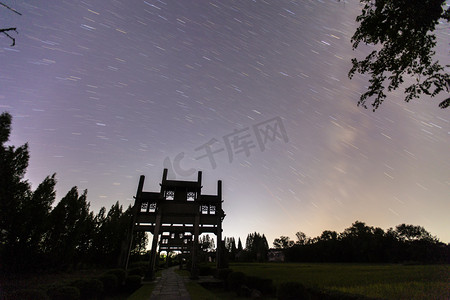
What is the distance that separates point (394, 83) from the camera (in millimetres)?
8656

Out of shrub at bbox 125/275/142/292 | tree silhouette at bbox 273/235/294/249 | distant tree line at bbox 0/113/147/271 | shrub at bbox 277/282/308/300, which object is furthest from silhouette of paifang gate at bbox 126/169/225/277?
tree silhouette at bbox 273/235/294/249

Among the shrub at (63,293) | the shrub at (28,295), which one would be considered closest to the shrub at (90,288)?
the shrub at (63,293)

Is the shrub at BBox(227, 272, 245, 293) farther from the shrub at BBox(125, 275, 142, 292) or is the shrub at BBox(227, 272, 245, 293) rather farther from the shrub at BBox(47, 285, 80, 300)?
the shrub at BBox(47, 285, 80, 300)

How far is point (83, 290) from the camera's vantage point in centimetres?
1109

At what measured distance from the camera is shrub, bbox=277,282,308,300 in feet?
30.7

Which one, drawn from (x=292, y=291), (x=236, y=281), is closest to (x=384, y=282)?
(x=292, y=291)

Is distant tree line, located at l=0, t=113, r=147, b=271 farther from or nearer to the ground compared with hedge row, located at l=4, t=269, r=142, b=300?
farther from the ground

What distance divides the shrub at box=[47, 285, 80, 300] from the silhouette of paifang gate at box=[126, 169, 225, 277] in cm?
1517

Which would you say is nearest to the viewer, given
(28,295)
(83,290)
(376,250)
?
(28,295)

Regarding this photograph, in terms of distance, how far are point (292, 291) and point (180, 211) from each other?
59.1ft

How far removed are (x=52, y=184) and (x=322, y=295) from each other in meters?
32.2

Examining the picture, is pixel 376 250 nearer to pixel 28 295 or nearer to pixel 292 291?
pixel 292 291

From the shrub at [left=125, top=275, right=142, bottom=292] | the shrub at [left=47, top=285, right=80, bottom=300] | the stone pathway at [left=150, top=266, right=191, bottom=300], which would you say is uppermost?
the shrub at [left=47, top=285, right=80, bottom=300]

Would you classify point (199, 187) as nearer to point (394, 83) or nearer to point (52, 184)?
point (52, 184)
